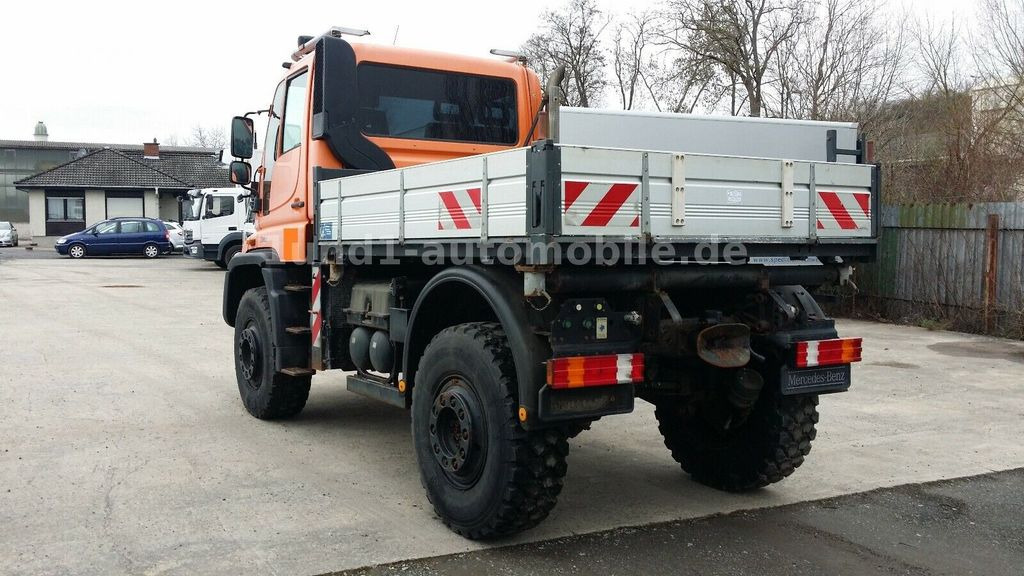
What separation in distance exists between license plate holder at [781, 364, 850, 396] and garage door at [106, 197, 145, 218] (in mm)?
47535

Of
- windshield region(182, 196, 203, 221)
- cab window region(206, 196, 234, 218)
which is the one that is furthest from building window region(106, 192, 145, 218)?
cab window region(206, 196, 234, 218)

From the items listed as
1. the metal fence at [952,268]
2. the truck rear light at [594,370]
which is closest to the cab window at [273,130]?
the truck rear light at [594,370]

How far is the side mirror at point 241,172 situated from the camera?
299 inches

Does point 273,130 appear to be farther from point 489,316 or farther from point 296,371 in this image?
point 489,316

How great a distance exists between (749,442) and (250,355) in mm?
4140

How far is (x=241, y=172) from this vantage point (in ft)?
25.0

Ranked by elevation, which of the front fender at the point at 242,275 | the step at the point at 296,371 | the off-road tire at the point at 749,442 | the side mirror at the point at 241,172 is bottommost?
the off-road tire at the point at 749,442

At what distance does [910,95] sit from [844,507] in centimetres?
1527

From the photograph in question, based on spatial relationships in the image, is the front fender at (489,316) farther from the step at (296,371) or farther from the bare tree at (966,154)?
the bare tree at (966,154)

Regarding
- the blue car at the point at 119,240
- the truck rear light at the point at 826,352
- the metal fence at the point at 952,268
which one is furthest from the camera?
the blue car at the point at 119,240

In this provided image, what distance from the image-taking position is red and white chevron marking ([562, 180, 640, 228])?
13.0ft

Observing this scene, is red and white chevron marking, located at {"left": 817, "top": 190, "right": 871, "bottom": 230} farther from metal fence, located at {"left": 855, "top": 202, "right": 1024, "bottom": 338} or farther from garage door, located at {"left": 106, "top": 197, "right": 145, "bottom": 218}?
garage door, located at {"left": 106, "top": 197, "right": 145, "bottom": 218}

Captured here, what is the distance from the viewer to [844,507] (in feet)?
17.1

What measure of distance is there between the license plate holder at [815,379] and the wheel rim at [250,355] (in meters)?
4.23
